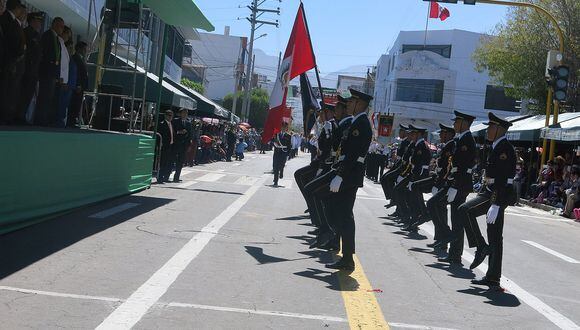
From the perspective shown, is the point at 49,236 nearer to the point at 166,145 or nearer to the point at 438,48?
the point at 166,145

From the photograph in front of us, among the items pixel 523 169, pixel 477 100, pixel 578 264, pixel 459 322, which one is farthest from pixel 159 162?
pixel 477 100

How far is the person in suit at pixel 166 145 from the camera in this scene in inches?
697

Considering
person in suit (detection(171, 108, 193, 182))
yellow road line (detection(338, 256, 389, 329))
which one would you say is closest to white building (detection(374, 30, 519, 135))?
person in suit (detection(171, 108, 193, 182))

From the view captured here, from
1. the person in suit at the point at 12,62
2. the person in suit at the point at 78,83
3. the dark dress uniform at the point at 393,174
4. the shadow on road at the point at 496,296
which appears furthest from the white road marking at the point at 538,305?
the person in suit at the point at 78,83

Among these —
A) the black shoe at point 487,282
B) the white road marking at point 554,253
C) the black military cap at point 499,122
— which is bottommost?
the white road marking at point 554,253

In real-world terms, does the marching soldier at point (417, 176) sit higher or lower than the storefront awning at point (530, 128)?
lower

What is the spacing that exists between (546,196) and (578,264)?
46.4 ft

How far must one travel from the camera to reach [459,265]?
9609 millimetres

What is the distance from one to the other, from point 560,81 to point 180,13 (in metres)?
12.1

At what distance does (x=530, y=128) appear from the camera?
28.3 m

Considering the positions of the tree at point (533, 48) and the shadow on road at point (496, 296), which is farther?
the tree at point (533, 48)

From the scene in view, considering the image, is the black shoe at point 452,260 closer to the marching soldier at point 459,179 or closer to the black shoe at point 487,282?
the marching soldier at point 459,179

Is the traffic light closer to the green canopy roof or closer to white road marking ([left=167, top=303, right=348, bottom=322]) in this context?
the green canopy roof

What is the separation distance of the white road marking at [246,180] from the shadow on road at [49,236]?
9083 mm
